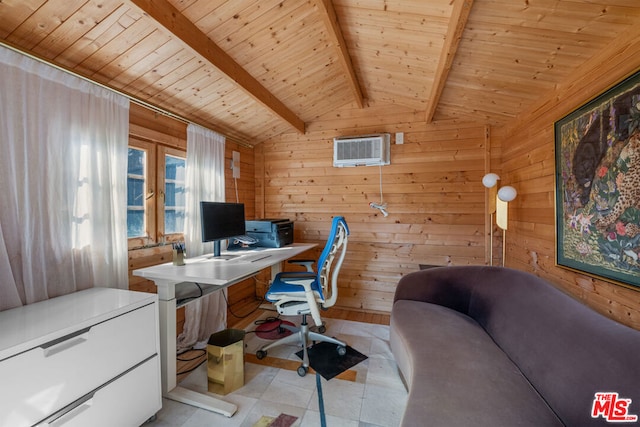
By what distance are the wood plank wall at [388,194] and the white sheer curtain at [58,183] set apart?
1.88 m

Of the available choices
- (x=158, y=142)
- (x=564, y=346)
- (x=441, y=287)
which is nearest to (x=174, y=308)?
(x=158, y=142)

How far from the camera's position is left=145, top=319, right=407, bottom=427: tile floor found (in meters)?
1.46

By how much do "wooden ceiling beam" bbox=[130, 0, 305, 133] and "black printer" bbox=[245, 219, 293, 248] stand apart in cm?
113

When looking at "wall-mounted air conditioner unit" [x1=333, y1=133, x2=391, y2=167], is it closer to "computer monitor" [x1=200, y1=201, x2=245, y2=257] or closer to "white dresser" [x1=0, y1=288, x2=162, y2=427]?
"computer monitor" [x1=200, y1=201, x2=245, y2=257]

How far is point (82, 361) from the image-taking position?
1.11 metres

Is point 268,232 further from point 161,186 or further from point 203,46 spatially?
Result: point 203,46

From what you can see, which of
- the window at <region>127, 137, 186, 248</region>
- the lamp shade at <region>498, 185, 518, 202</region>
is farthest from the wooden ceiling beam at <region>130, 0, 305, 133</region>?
the lamp shade at <region>498, 185, 518, 202</region>

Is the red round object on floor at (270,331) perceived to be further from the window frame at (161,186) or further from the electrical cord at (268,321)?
the window frame at (161,186)

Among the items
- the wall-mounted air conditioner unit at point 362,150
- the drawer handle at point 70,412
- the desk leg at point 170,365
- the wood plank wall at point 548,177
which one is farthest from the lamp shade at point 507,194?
the drawer handle at point 70,412

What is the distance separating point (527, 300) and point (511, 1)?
1521mm

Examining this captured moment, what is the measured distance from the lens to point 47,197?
1.40 meters

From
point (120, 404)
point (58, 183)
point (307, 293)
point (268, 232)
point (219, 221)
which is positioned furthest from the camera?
point (268, 232)

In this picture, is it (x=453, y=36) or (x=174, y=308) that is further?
(x=174, y=308)

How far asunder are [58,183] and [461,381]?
2.25m
